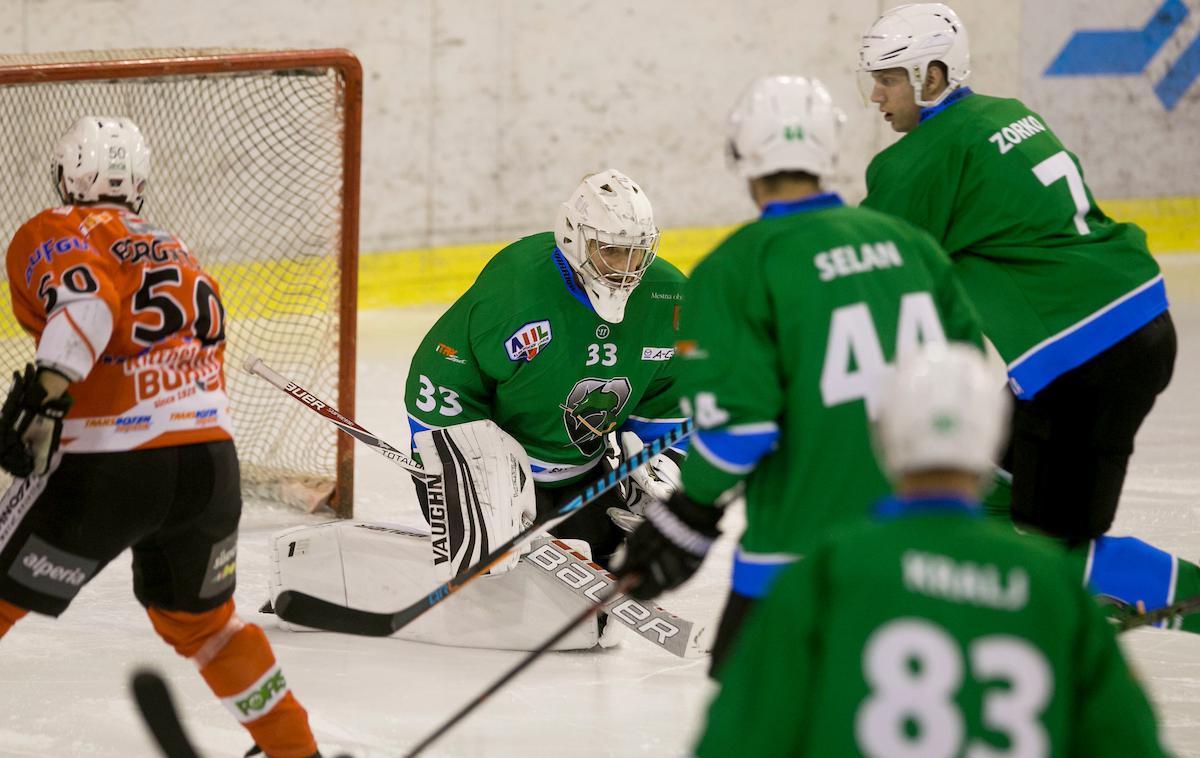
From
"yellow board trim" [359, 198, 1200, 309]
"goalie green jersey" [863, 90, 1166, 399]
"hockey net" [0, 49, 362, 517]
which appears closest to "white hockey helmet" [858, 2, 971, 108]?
"goalie green jersey" [863, 90, 1166, 399]

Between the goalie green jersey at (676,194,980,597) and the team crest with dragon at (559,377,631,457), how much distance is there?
4.44 feet

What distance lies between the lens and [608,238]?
125 inches

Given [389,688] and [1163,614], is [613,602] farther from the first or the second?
[1163,614]

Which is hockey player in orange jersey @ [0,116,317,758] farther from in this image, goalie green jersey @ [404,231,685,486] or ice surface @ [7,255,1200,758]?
goalie green jersey @ [404,231,685,486]

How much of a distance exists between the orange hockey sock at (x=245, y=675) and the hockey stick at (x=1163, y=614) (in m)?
1.35

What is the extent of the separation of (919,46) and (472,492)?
1154mm

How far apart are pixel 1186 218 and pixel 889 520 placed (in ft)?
22.4

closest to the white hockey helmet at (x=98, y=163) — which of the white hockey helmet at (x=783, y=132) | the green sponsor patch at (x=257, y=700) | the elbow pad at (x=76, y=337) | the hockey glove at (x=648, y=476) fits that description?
the elbow pad at (x=76, y=337)

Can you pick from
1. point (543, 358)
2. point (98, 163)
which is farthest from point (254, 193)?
point (98, 163)

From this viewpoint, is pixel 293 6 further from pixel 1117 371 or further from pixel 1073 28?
pixel 1117 371

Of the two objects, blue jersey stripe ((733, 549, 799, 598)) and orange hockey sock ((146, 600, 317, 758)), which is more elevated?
blue jersey stripe ((733, 549, 799, 598))

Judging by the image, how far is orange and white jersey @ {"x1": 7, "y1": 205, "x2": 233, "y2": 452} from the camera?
240cm

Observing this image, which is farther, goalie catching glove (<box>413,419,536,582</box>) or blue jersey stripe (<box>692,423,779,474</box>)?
goalie catching glove (<box>413,419,536,582</box>)

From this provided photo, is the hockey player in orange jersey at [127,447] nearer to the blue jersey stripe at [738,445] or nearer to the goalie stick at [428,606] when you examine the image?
the goalie stick at [428,606]
